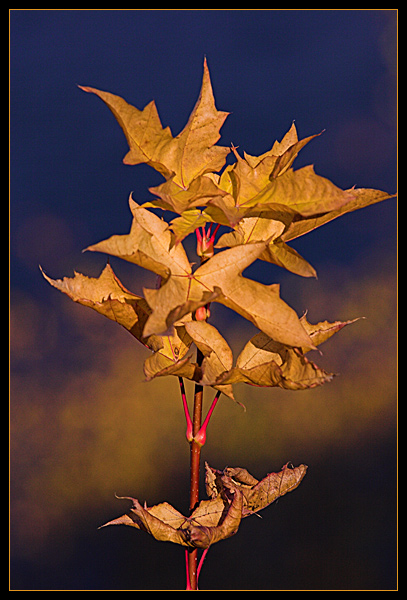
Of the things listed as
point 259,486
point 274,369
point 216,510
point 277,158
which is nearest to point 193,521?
point 216,510

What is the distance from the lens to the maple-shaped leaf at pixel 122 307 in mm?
988

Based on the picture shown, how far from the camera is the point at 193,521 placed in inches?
40.1

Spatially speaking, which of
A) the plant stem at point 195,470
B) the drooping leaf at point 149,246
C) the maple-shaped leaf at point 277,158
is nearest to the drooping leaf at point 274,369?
the plant stem at point 195,470

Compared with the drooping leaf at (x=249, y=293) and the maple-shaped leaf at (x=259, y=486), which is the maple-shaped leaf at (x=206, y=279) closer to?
the drooping leaf at (x=249, y=293)

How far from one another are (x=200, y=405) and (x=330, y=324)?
11.8 inches

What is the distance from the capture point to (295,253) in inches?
39.4

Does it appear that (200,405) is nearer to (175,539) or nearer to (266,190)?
(175,539)

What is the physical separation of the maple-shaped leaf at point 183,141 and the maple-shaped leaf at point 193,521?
0.59 metres

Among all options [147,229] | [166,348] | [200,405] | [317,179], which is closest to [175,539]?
[200,405]

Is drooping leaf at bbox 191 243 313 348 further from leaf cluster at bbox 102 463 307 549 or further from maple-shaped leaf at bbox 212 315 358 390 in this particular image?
leaf cluster at bbox 102 463 307 549

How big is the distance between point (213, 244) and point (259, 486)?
492 mm

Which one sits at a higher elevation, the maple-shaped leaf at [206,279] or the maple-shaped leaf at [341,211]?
the maple-shaped leaf at [341,211]

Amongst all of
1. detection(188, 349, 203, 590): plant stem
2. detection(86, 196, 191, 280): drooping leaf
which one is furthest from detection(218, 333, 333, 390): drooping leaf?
detection(86, 196, 191, 280): drooping leaf

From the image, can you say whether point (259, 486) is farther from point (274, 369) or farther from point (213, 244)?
point (213, 244)
